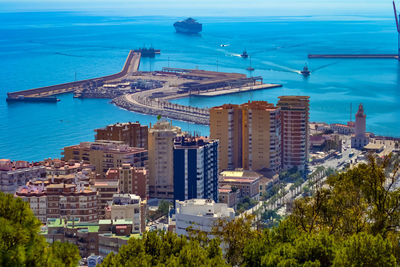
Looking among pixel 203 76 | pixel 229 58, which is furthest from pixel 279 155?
pixel 229 58

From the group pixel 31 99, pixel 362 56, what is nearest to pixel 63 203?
pixel 31 99

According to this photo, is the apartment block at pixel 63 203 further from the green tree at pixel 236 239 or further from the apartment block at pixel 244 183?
the green tree at pixel 236 239

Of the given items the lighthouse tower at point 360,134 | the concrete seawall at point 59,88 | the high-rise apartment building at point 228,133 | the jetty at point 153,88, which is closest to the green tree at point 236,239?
the high-rise apartment building at point 228,133

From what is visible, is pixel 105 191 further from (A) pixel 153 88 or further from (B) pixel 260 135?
(A) pixel 153 88

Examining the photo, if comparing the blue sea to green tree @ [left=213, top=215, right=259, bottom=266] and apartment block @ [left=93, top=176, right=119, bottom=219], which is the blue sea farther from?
green tree @ [left=213, top=215, right=259, bottom=266]

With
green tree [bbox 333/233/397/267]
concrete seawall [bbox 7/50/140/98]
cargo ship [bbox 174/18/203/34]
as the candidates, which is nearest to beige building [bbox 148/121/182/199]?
green tree [bbox 333/233/397/267]

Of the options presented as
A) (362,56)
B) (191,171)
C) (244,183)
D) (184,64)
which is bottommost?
(244,183)

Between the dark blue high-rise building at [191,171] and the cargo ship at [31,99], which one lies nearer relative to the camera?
the dark blue high-rise building at [191,171]
